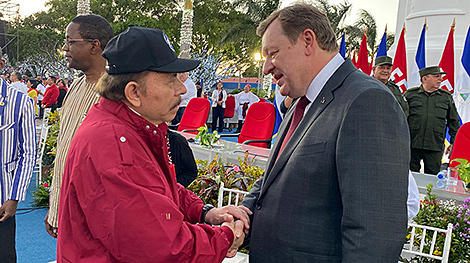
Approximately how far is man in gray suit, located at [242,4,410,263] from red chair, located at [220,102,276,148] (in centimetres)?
470

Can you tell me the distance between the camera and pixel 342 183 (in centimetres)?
116

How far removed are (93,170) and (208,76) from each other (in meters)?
21.3

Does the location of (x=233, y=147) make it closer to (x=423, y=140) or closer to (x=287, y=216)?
(x=423, y=140)

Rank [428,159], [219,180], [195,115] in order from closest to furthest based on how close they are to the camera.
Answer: [219,180] < [428,159] < [195,115]

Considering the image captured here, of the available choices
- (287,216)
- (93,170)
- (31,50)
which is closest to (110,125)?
(93,170)

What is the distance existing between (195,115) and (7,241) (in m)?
5.13

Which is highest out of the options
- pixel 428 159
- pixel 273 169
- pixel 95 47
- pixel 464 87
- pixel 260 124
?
pixel 464 87

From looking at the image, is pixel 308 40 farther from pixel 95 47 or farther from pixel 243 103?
pixel 243 103

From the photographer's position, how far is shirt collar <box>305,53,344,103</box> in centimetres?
139

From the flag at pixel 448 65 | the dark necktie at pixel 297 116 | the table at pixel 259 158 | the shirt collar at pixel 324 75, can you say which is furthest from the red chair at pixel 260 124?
the shirt collar at pixel 324 75

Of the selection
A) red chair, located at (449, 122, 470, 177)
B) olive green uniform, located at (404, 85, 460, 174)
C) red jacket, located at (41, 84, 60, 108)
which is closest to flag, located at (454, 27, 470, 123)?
olive green uniform, located at (404, 85, 460, 174)

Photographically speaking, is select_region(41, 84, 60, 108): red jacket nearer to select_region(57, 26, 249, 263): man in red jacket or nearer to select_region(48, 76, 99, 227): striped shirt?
select_region(48, 76, 99, 227): striped shirt

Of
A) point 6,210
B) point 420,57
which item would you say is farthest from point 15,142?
point 420,57

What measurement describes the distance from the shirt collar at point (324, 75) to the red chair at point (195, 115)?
227 inches
